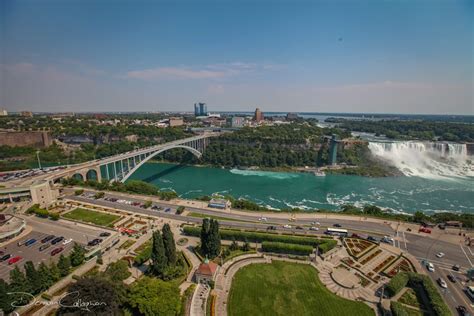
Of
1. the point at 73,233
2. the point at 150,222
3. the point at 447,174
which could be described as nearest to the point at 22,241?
the point at 73,233

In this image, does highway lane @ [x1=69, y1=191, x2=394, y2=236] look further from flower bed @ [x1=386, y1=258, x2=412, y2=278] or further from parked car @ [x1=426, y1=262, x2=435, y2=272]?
parked car @ [x1=426, y1=262, x2=435, y2=272]

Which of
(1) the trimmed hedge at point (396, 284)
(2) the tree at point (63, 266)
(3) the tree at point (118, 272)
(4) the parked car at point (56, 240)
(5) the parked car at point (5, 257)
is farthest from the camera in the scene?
(4) the parked car at point (56, 240)

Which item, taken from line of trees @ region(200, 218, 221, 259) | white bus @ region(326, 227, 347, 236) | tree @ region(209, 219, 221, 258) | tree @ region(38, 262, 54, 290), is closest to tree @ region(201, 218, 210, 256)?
line of trees @ region(200, 218, 221, 259)

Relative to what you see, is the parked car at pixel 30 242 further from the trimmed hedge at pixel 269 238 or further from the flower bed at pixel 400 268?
the flower bed at pixel 400 268

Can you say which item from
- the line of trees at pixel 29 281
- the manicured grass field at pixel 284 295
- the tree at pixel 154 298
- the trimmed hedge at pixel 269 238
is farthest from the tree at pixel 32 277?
the manicured grass field at pixel 284 295

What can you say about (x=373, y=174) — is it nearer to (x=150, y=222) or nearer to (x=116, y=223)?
(x=150, y=222)
